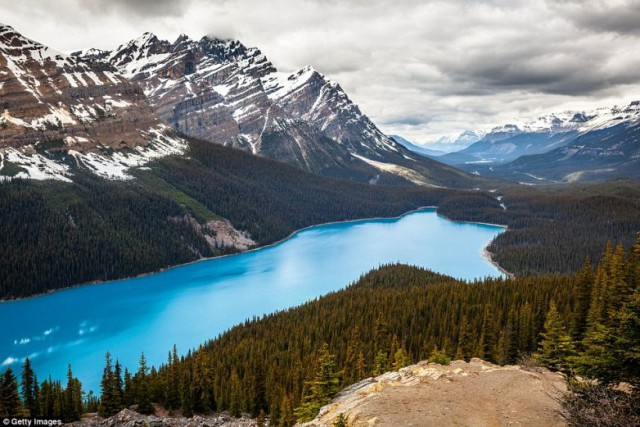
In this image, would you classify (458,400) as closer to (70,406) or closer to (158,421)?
(158,421)

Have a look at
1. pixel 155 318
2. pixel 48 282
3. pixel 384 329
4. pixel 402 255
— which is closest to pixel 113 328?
pixel 155 318

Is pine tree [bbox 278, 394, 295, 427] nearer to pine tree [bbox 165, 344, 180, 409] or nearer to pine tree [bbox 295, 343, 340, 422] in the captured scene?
pine tree [bbox 295, 343, 340, 422]

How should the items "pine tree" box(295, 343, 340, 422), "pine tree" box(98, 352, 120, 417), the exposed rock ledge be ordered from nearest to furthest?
1. the exposed rock ledge
2. "pine tree" box(295, 343, 340, 422)
3. "pine tree" box(98, 352, 120, 417)

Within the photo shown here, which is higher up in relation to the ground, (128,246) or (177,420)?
(128,246)

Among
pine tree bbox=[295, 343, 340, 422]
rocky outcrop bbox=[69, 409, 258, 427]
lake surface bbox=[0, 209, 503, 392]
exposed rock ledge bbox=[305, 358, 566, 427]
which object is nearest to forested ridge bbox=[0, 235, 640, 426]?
pine tree bbox=[295, 343, 340, 422]

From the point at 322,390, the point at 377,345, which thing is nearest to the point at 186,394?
the point at 322,390

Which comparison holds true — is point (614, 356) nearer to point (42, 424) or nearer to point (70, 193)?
point (42, 424)
